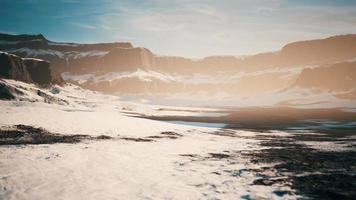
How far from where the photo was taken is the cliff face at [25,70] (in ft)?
214

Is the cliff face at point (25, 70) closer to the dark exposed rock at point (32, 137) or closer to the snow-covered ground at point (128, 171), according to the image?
the dark exposed rock at point (32, 137)

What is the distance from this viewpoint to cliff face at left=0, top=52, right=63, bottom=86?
65125mm

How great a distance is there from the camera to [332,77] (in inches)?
6634

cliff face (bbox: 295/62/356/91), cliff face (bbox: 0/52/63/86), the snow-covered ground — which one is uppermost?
cliff face (bbox: 295/62/356/91)

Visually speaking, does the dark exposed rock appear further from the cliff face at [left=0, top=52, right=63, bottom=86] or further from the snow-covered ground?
the cliff face at [left=0, top=52, right=63, bottom=86]

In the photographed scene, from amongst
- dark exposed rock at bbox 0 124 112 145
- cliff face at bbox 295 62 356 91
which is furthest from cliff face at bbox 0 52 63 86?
cliff face at bbox 295 62 356 91

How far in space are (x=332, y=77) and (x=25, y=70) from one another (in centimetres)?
16048

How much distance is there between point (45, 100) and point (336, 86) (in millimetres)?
155480

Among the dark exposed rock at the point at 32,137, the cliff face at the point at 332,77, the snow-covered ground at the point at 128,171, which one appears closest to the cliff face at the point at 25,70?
the dark exposed rock at the point at 32,137

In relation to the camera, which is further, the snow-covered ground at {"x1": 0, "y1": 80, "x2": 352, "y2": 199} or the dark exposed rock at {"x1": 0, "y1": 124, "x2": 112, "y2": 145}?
the dark exposed rock at {"x1": 0, "y1": 124, "x2": 112, "y2": 145}

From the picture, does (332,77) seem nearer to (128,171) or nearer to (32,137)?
(32,137)

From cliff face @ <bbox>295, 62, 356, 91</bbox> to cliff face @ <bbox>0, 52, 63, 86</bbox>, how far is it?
14599 cm

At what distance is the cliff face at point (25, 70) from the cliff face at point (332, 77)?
146 metres

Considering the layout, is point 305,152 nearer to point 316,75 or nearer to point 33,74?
point 33,74
